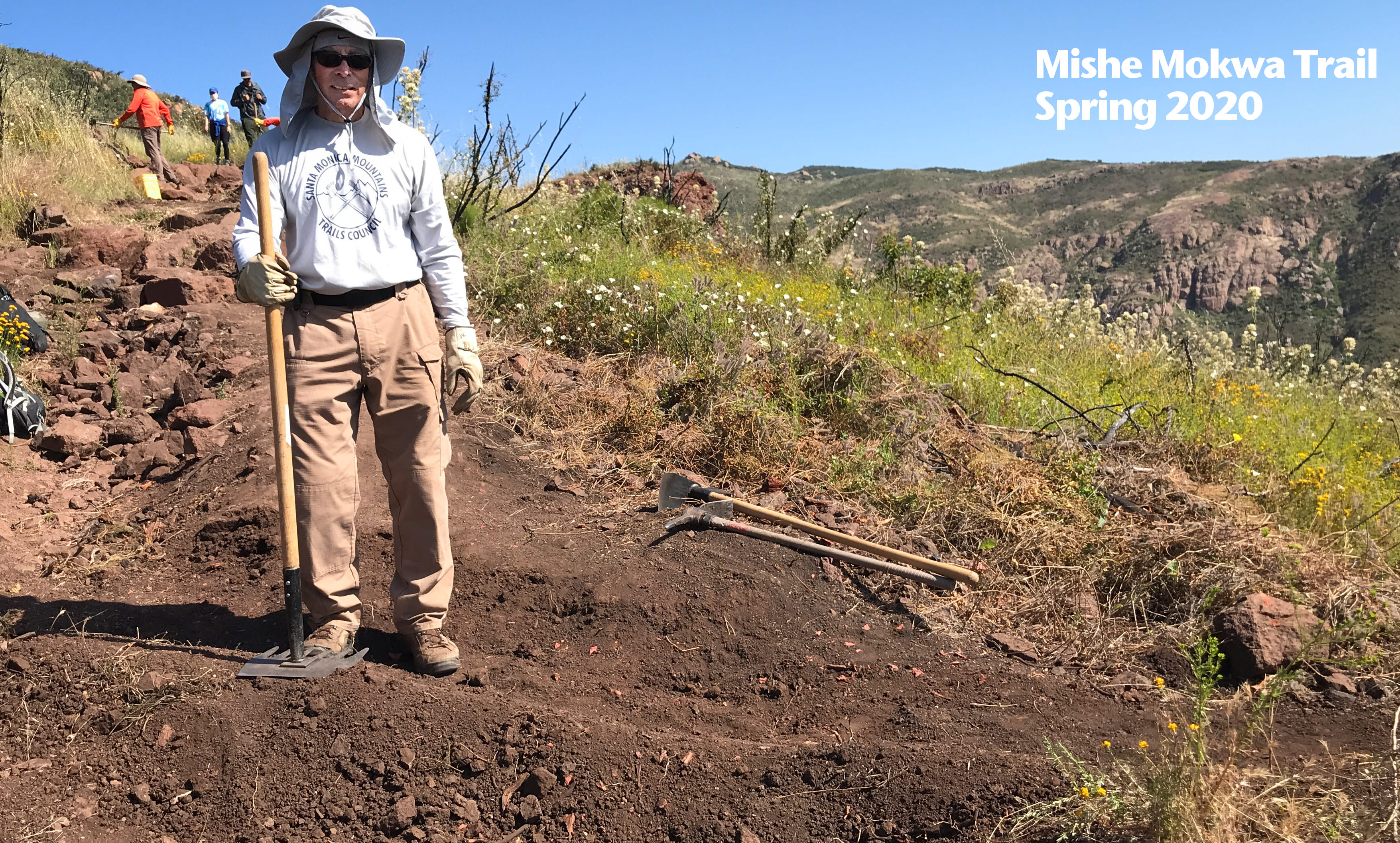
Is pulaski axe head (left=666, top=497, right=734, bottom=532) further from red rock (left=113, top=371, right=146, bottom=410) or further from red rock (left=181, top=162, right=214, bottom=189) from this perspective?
red rock (left=181, top=162, right=214, bottom=189)

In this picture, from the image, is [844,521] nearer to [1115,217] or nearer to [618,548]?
[618,548]

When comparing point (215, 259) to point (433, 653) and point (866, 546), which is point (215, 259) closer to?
point (433, 653)

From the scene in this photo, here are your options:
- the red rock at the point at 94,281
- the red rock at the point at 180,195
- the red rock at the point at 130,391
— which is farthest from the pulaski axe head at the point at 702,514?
the red rock at the point at 180,195

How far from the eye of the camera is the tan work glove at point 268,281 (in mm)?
2607

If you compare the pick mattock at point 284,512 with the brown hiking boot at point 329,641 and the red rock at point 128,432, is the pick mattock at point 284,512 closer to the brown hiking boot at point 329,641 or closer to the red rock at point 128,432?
the brown hiking boot at point 329,641

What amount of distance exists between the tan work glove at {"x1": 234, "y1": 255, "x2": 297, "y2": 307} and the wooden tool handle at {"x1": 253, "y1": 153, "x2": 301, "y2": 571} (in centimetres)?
3

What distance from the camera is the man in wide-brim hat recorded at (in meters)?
2.75

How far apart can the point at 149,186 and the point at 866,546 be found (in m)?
8.85

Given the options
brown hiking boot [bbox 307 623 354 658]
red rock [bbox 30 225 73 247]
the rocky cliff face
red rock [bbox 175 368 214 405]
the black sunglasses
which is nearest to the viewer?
the black sunglasses

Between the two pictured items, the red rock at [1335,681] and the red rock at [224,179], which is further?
the red rock at [224,179]

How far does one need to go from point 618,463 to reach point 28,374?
145 inches

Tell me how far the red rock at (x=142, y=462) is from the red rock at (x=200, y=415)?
0.17m

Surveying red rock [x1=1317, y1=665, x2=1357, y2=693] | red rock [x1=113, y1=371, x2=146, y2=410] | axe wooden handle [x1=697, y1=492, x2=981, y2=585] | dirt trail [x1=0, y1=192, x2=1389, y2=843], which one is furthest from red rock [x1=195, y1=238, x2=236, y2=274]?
red rock [x1=1317, y1=665, x2=1357, y2=693]

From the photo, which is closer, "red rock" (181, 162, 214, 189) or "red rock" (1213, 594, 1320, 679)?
"red rock" (1213, 594, 1320, 679)
